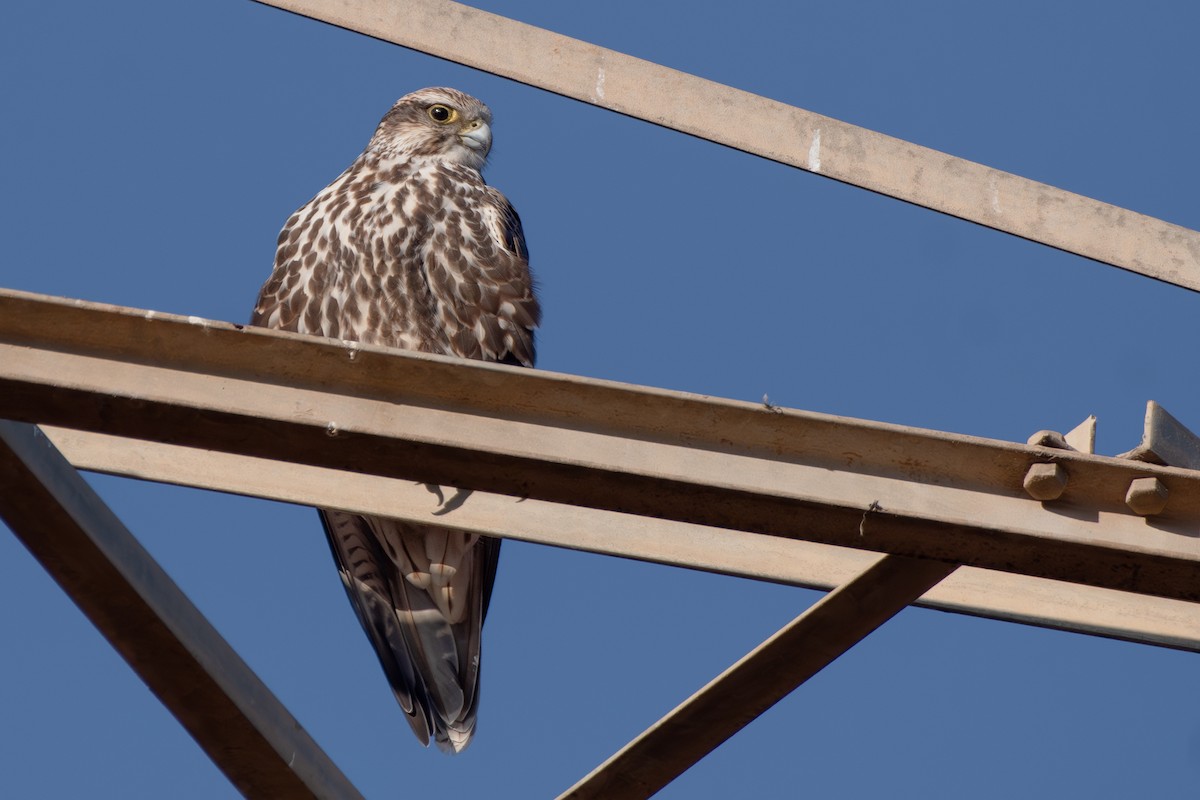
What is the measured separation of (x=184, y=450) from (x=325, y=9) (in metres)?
1.56

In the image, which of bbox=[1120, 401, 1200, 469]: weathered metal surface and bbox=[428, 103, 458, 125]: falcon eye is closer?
bbox=[1120, 401, 1200, 469]: weathered metal surface

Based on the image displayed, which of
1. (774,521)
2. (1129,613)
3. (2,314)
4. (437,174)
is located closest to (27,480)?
(2,314)

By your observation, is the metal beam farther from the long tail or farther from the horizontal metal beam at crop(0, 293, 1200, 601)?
the long tail

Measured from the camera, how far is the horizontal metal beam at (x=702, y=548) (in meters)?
2.66

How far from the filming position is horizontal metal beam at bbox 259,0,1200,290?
383cm

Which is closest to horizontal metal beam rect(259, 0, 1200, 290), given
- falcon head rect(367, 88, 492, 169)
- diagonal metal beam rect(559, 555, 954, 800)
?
diagonal metal beam rect(559, 555, 954, 800)

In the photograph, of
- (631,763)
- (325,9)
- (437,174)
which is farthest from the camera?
(437,174)

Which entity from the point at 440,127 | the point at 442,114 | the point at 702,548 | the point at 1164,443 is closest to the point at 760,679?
the point at 702,548

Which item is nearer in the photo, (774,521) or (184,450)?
(774,521)

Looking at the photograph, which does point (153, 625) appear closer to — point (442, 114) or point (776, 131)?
point (776, 131)

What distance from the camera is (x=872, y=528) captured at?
6.97 ft

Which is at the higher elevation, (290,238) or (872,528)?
(290,238)

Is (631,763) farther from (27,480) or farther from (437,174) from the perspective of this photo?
(437,174)

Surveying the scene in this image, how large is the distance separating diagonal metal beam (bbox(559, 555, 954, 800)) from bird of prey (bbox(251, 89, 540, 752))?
184 centimetres
